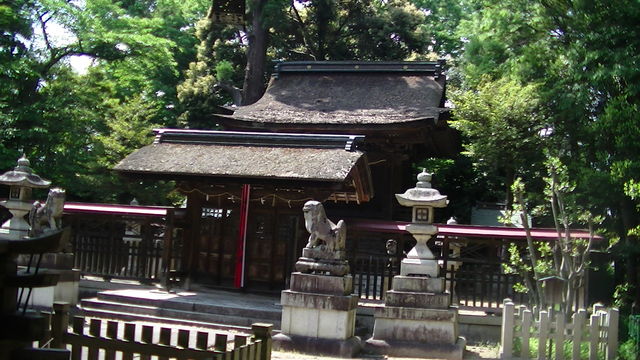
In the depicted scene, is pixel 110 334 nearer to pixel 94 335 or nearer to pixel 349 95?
pixel 94 335

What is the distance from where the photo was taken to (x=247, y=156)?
15.6m

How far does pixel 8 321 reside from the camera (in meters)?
3.17

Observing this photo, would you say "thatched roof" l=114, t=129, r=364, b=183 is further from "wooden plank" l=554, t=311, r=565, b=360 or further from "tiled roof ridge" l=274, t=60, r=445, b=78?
"tiled roof ridge" l=274, t=60, r=445, b=78

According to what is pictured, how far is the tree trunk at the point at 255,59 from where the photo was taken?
90.4ft

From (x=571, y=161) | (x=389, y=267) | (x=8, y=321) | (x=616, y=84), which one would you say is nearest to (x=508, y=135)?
(x=571, y=161)

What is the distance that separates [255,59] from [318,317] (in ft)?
59.4

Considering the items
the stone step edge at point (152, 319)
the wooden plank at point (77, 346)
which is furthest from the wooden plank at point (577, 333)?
the wooden plank at point (77, 346)

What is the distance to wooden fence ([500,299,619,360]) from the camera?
10.9 metres

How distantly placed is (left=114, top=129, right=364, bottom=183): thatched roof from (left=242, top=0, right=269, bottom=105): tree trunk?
1098 cm

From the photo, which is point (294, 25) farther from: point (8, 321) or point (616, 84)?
point (8, 321)

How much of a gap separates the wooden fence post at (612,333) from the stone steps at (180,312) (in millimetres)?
5941

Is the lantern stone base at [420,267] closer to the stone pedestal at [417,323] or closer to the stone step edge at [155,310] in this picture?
the stone pedestal at [417,323]

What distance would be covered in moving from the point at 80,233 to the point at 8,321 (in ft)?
47.5

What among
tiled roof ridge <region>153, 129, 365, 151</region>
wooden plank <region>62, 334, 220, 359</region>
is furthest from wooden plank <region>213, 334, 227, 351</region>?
tiled roof ridge <region>153, 129, 365, 151</region>
